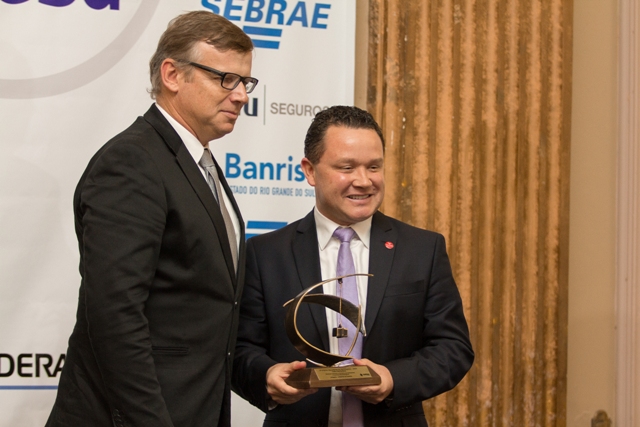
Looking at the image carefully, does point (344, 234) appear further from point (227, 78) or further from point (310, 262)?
point (227, 78)

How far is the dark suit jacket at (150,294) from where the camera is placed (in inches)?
65.1

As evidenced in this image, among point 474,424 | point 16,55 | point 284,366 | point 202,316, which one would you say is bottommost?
point 474,424

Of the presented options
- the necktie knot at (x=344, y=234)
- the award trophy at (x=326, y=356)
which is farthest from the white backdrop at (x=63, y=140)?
the award trophy at (x=326, y=356)

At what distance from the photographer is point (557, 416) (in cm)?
354

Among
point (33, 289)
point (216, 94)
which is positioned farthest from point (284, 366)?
point (33, 289)

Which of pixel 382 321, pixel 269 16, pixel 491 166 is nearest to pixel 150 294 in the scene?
pixel 382 321

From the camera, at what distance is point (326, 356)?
1.91 m

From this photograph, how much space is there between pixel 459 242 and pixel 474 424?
84 cm

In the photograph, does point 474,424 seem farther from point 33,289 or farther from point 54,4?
point 54,4

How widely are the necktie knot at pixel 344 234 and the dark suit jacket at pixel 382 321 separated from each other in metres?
0.06

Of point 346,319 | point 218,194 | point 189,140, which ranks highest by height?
point 189,140

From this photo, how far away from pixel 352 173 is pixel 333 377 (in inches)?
24.1

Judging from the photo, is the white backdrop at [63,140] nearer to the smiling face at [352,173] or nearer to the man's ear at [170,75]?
the smiling face at [352,173]

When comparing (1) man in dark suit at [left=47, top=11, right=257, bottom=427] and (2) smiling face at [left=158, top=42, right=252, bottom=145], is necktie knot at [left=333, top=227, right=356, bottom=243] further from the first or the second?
(2) smiling face at [left=158, top=42, right=252, bottom=145]
